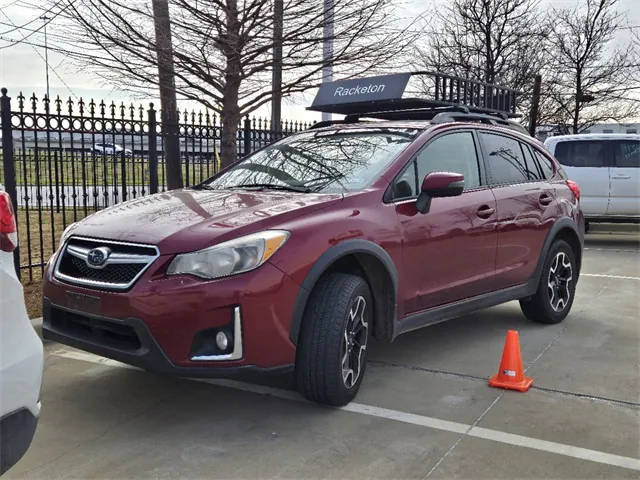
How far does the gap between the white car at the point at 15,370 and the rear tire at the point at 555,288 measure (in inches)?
176

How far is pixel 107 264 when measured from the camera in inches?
141

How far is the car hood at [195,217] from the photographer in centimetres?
351

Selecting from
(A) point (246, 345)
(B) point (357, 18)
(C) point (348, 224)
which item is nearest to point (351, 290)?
(C) point (348, 224)

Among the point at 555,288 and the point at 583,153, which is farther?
the point at 583,153

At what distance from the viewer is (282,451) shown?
3408 mm

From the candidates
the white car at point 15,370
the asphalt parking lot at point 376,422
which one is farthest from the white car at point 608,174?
the white car at point 15,370

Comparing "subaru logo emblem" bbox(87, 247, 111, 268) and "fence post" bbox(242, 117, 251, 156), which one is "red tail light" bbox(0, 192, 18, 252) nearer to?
"subaru logo emblem" bbox(87, 247, 111, 268)

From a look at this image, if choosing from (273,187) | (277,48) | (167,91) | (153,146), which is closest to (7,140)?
(153,146)

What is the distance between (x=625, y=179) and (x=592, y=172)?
54 centimetres

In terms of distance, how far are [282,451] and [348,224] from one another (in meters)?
1.33

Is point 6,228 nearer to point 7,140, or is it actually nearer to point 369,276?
point 369,276

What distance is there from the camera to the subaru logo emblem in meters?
3.59

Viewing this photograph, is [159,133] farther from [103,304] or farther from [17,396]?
[17,396]

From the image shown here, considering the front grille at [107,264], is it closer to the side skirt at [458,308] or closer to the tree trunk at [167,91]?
the side skirt at [458,308]
